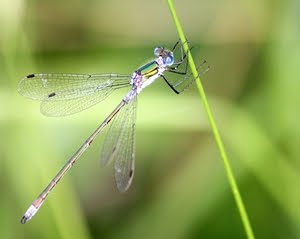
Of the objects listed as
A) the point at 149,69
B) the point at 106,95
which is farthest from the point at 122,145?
the point at 149,69

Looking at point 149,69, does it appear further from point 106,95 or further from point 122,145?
point 122,145

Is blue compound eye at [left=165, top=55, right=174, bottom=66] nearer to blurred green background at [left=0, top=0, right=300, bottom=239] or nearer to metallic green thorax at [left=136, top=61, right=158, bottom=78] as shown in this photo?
metallic green thorax at [left=136, top=61, right=158, bottom=78]

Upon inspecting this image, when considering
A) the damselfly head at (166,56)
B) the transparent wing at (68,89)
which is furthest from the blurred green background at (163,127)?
the damselfly head at (166,56)

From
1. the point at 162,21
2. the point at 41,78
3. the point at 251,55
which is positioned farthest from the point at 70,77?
the point at 251,55

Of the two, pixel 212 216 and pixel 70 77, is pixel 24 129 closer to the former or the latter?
pixel 70 77

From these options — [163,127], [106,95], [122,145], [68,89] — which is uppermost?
[68,89]

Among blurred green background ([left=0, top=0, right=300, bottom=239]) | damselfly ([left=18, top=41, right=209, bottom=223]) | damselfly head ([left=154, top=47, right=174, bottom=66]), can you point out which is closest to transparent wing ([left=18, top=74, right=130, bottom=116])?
damselfly ([left=18, top=41, right=209, bottom=223])
